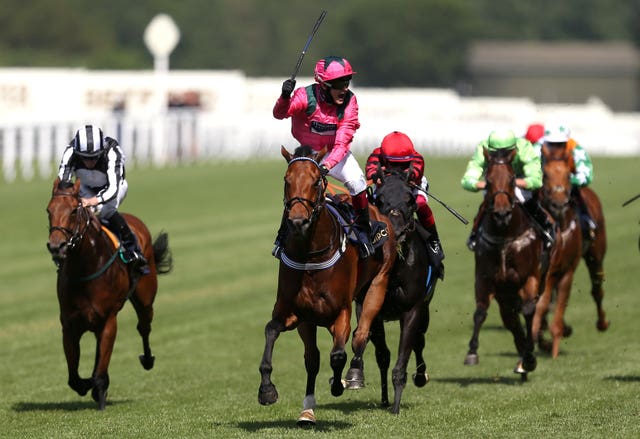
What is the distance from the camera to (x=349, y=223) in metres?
10.5

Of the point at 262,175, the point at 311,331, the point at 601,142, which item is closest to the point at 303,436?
the point at 311,331

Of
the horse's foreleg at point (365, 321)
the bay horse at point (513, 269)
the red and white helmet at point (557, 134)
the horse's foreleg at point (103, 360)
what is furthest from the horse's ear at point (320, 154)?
the red and white helmet at point (557, 134)

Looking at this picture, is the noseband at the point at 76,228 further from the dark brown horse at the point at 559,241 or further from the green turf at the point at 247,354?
the dark brown horse at the point at 559,241

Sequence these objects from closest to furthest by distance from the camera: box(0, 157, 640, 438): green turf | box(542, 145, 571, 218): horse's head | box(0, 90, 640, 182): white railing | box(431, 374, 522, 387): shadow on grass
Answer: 1. box(0, 157, 640, 438): green turf
2. box(431, 374, 522, 387): shadow on grass
3. box(542, 145, 571, 218): horse's head
4. box(0, 90, 640, 182): white railing

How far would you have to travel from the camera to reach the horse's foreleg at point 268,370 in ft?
32.0

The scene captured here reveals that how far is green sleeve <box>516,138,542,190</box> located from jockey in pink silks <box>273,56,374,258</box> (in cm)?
294

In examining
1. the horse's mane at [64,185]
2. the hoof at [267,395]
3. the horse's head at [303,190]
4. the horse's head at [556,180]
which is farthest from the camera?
the horse's head at [556,180]

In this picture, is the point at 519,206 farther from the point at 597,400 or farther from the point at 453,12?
the point at 453,12

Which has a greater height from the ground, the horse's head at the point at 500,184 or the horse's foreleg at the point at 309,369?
the horse's head at the point at 500,184

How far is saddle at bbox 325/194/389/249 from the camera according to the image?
10344mm

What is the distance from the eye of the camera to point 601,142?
4297 cm

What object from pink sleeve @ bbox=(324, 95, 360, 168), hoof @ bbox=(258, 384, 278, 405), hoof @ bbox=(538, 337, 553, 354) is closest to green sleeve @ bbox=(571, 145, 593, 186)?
hoof @ bbox=(538, 337, 553, 354)

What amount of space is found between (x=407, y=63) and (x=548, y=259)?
76217mm

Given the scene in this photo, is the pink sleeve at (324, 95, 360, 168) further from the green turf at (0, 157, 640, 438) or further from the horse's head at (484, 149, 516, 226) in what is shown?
the horse's head at (484, 149, 516, 226)
